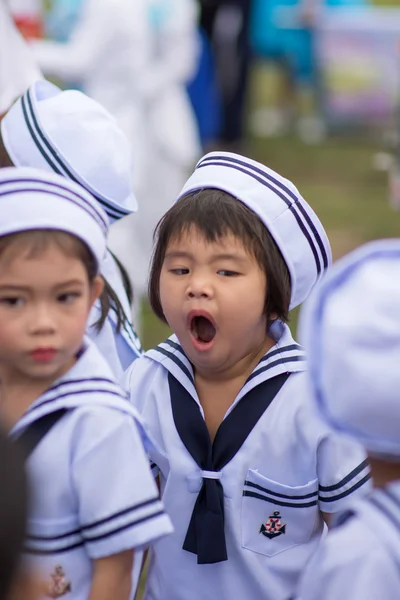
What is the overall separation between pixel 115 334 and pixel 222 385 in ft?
1.41

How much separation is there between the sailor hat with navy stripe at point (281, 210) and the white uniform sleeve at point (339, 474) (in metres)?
0.33

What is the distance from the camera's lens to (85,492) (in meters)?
2.07

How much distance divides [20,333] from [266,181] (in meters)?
0.70

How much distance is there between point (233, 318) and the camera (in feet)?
7.91

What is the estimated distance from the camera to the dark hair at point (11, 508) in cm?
136

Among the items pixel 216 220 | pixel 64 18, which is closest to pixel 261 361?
pixel 216 220

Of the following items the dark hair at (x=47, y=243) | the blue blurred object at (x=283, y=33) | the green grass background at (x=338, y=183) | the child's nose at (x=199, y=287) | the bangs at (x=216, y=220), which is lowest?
the green grass background at (x=338, y=183)

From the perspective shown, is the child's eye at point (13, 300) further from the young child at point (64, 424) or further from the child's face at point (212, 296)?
the child's face at point (212, 296)

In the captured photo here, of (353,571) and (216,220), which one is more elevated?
(216,220)

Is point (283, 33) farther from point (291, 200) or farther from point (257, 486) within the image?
point (257, 486)

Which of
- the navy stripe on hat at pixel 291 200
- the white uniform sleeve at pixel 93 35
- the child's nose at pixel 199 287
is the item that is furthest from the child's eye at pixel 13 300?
the white uniform sleeve at pixel 93 35

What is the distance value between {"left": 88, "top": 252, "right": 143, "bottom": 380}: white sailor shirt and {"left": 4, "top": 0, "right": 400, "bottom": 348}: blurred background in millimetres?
3002

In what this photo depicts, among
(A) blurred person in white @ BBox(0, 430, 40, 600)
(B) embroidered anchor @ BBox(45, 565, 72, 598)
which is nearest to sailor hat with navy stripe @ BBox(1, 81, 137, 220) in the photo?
(B) embroidered anchor @ BBox(45, 565, 72, 598)

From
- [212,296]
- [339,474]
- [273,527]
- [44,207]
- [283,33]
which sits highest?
[44,207]
